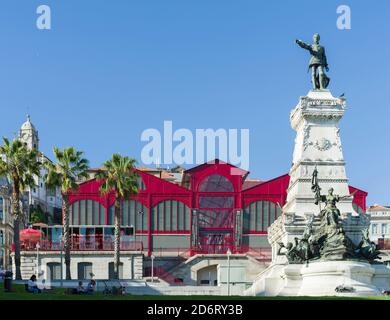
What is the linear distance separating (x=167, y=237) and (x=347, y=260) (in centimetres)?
4139

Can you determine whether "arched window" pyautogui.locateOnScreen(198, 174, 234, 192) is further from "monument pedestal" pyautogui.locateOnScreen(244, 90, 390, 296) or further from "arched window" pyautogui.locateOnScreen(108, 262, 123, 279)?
"monument pedestal" pyautogui.locateOnScreen(244, 90, 390, 296)

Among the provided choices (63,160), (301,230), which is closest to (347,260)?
(301,230)

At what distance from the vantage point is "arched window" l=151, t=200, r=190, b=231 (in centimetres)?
9544

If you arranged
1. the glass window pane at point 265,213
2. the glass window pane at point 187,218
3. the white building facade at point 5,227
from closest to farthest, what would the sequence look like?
the glass window pane at point 187,218, the glass window pane at point 265,213, the white building facade at point 5,227

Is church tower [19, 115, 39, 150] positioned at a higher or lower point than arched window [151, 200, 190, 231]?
higher

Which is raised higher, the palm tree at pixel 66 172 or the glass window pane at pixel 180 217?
the palm tree at pixel 66 172

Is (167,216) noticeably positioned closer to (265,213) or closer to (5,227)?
(265,213)

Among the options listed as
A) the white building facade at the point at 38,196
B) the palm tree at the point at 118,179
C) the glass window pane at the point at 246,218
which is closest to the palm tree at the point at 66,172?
the palm tree at the point at 118,179

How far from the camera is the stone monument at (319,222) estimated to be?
55.9 m

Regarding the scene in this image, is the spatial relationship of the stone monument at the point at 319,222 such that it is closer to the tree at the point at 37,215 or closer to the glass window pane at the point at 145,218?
the glass window pane at the point at 145,218

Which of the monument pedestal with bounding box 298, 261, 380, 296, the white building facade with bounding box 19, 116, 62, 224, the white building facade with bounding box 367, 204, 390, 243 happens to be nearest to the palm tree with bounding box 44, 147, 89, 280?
the monument pedestal with bounding box 298, 261, 380, 296

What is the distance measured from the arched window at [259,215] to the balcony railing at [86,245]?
11.7m

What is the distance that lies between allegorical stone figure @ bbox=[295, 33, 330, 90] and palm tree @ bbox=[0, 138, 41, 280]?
882 inches
